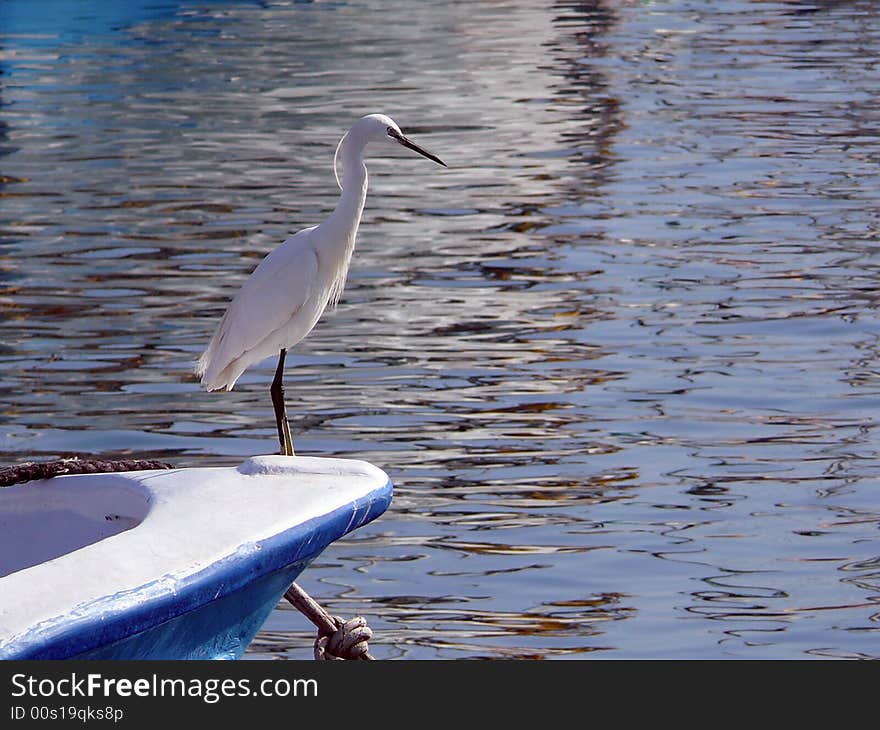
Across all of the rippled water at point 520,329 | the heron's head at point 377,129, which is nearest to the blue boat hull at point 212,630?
the rippled water at point 520,329

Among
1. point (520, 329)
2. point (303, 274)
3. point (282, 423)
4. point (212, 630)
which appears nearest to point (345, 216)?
point (303, 274)

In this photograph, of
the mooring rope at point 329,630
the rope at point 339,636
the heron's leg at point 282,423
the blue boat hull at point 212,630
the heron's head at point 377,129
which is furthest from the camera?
the heron's head at point 377,129

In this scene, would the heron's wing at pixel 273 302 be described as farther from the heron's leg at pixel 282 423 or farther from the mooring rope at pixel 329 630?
the mooring rope at pixel 329 630

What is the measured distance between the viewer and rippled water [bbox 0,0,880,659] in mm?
7012

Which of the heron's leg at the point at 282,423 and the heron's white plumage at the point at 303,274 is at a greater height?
the heron's white plumage at the point at 303,274

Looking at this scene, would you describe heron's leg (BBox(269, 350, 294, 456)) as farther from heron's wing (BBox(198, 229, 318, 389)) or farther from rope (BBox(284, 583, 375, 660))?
rope (BBox(284, 583, 375, 660))

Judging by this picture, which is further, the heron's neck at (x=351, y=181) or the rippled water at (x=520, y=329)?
the rippled water at (x=520, y=329)

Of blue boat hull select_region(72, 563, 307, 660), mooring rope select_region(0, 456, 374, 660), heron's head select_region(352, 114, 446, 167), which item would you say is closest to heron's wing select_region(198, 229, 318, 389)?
heron's head select_region(352, 114, 446, 167)

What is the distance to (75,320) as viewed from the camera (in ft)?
37.4

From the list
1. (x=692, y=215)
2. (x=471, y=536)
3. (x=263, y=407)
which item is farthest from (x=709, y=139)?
(x=471, y=536)

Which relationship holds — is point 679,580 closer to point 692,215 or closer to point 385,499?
point 385,499

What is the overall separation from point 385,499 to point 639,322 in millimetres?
6143

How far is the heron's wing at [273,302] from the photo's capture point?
677 centimetres

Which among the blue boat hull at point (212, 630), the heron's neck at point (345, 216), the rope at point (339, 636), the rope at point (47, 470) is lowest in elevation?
the rope at point (339, 636)
